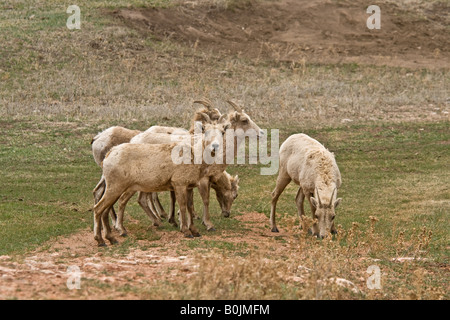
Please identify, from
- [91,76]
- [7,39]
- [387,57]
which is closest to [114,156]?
[91,76]

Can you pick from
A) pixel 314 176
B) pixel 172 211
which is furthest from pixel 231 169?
pixel 314 176

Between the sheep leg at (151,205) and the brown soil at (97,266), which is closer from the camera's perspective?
the brown soil at (97,266)

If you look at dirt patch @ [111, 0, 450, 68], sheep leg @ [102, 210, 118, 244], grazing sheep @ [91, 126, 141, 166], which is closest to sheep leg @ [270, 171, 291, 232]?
grazing sheep @ [91, 126, 141, 166]

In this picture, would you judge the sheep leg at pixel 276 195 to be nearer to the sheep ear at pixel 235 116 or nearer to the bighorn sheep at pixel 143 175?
the sheep ear at pixel 235 116

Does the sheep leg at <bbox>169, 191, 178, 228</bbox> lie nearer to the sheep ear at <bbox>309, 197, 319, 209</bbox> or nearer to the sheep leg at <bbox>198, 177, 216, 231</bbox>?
the sheep leg at <bbox>198, 177, 216, 231</bbox>

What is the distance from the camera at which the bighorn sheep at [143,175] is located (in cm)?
A: 1230

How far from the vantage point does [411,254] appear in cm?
1238

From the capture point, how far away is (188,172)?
1291 cm

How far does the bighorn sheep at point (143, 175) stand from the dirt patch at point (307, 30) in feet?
78.2

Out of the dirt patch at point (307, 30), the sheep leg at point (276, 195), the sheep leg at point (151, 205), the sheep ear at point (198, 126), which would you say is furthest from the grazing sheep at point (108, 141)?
the dirt patch at point (307, 30)

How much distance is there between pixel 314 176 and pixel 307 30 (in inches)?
1128

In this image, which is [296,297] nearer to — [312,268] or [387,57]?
[312,268]

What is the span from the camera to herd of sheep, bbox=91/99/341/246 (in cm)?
1239

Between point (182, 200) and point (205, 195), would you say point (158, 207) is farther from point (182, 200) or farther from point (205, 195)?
point (182, 200)
